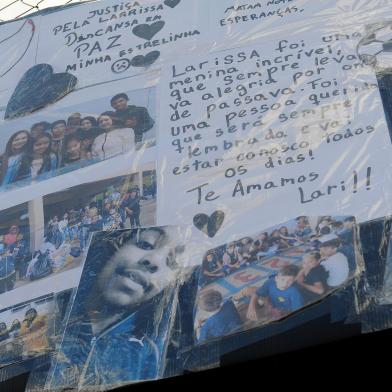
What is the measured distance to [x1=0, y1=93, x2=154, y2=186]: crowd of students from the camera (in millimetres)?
4223

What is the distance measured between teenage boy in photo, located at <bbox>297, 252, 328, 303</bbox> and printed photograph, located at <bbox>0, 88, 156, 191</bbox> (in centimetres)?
105

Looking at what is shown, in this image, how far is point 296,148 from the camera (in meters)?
3.84

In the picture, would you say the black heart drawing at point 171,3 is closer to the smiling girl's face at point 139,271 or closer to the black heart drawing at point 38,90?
the black heart drawing at point 38,90

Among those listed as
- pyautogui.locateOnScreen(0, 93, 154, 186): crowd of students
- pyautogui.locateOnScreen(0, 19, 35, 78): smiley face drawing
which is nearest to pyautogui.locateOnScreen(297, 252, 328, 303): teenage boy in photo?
pyautogui.locateOnScreen(0, 93, 154, 186): crowd of students

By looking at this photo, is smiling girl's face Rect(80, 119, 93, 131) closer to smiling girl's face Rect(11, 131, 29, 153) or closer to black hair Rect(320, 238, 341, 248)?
smiling girl's face Rect(11, 131, 29, 153)

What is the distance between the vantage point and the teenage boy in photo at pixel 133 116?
4219 millimetres

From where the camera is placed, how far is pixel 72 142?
170 inches

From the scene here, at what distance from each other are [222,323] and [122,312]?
15.8 inches

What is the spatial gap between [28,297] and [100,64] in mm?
1355

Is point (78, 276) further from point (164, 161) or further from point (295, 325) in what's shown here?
point (295, 325)

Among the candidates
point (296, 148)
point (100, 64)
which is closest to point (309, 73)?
point (296, 148)

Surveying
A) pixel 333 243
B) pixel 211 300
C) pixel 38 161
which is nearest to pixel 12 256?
pixel 38 161

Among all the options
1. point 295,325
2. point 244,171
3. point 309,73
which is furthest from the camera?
point 309,73

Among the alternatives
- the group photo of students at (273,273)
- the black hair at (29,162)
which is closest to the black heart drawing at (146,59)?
the black hair at (29,162)
